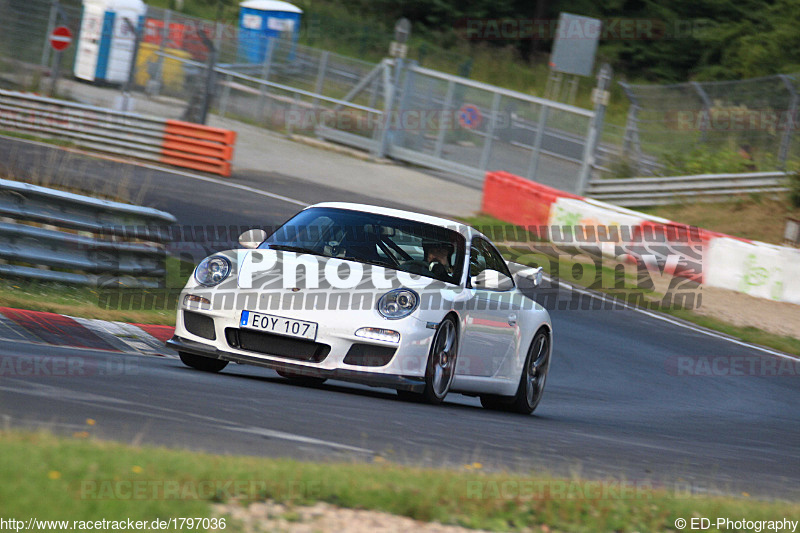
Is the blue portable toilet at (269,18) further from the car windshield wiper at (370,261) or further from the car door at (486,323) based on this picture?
the car windshield wiper at (370,261)

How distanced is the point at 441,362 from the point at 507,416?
1.13m

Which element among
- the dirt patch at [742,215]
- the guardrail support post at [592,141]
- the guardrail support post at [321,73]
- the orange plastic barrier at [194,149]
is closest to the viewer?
the dirt patch at [742,215]

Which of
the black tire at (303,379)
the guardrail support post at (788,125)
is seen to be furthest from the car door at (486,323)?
the guardrail support post at (788,125)

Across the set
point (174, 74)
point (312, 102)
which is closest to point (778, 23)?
point (312, 102)

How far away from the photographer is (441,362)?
7.96 meters

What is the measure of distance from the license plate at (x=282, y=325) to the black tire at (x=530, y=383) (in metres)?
2.35

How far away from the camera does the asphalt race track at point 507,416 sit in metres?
5.38

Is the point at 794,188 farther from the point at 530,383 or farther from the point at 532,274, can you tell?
the point at 532,274

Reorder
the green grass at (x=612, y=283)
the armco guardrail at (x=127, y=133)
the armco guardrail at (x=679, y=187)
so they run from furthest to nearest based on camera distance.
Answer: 1. the armco guardrail at (x=679, y=187)
2. the armco guardrail at (x=127, y=133)
3. the green grass at (x=612, y=283)

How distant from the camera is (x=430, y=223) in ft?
28.9

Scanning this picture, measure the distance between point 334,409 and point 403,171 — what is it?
21.2 m

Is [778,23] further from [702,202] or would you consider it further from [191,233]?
[191,233]

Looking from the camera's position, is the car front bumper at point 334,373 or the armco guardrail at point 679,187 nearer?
the car front bumper at point 334,373

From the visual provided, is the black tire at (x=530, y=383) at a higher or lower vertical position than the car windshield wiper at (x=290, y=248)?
lower
